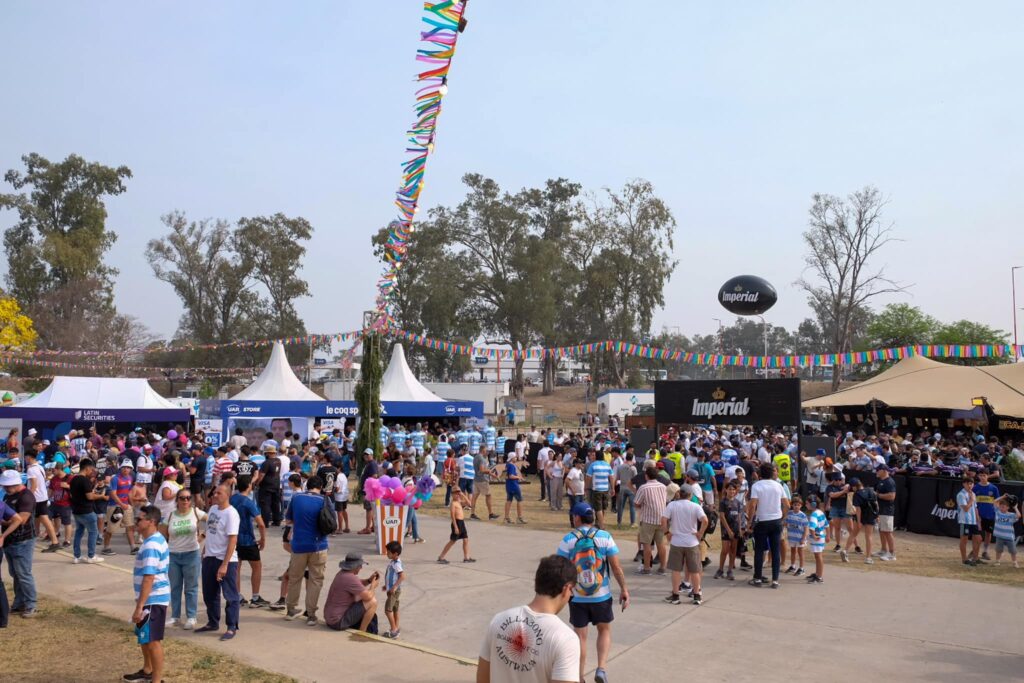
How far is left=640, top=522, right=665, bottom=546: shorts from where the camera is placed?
9945 mm

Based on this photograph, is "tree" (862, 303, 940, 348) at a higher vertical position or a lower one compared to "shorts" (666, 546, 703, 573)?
higher

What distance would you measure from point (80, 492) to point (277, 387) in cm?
1668

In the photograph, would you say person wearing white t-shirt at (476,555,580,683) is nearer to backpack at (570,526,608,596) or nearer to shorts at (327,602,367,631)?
backpack at (570,526,608,596)

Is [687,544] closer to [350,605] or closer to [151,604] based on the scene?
[350,605]

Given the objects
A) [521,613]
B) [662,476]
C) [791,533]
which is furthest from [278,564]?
[521,613]

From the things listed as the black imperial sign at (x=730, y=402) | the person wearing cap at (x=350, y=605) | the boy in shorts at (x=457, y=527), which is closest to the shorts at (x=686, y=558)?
the boy in shorts at (x=457, y=527)

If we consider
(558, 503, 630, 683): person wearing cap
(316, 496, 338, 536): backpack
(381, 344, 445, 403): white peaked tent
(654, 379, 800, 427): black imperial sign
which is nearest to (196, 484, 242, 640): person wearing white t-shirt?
(316, 496, 338, 536): backpack

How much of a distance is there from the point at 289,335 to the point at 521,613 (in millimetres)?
53999

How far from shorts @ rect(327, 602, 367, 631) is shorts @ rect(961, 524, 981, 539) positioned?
8.90 metres

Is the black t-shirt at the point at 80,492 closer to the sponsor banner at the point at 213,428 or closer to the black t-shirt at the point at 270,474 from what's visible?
the black t-shirt at the point at 270,474

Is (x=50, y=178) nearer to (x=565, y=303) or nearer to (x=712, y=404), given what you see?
(x=565, y=303)

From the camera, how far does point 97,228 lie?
4541 centimetres

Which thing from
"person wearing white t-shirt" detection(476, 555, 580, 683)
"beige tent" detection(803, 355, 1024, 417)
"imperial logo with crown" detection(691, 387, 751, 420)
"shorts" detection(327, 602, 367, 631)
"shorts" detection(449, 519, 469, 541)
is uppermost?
"beige tent" detection(803, 355, 1024, 417)

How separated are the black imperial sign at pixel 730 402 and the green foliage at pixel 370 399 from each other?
6.33 meters
